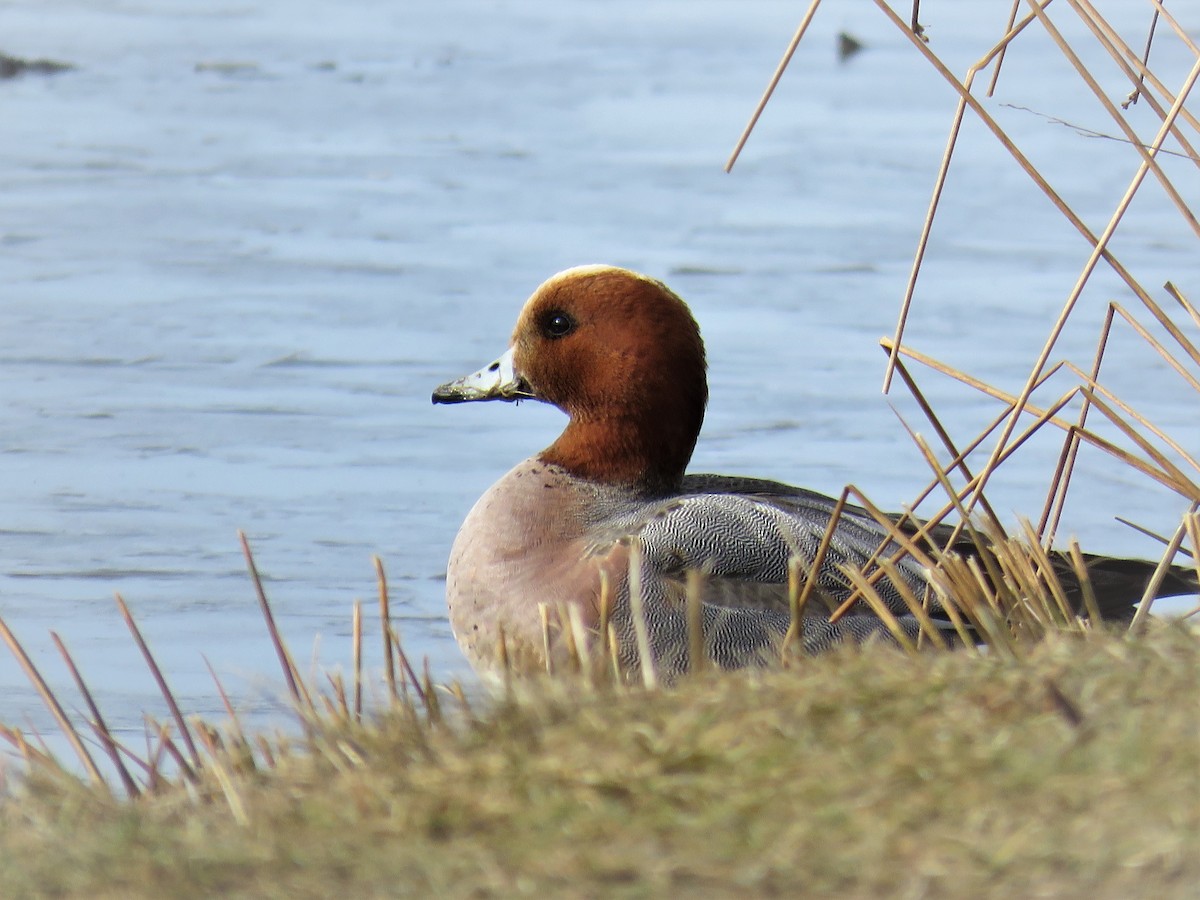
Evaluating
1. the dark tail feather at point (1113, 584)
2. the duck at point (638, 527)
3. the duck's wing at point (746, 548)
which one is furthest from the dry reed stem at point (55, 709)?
the dark tail feather at point (1113, 584)

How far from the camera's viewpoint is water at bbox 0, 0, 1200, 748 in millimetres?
5691

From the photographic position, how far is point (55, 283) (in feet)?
26.9

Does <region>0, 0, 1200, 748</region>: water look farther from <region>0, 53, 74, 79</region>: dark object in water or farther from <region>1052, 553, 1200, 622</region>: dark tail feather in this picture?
<region>1052, 553, 1200, 622</region>: dark tail feather

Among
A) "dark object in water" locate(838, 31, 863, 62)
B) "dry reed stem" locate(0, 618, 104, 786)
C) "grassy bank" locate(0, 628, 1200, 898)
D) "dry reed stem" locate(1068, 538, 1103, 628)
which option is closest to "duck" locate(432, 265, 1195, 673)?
"dry reed stem" locate(1068, 538, 1103, 628)

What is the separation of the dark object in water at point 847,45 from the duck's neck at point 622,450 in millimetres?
9658

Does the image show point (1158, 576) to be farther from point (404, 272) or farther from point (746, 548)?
point (404, 272)

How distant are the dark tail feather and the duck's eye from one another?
1195 millimetres

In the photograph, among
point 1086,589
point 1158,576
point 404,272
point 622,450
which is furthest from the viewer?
point 404,272

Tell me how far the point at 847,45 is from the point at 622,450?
9965 millimetres

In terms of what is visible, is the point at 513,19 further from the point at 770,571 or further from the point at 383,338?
the point at 770,571

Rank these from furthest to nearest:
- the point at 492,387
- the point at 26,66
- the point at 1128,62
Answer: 1. the point at 26,66
2. the point at 492,387
3. the point at 1128,62

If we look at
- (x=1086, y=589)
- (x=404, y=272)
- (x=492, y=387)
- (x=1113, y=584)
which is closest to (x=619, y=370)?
(x=492, y=387)

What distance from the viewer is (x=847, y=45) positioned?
13.8m

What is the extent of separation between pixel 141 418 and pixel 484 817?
16.2 feet
